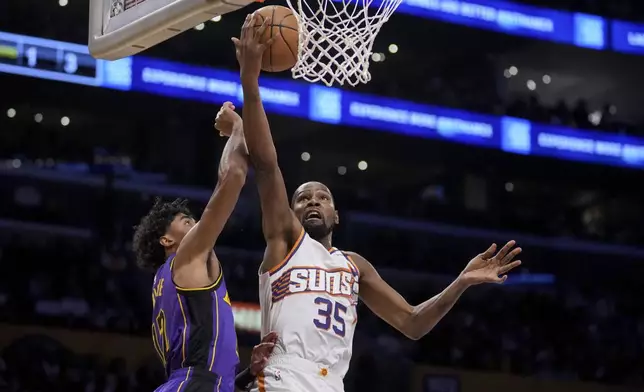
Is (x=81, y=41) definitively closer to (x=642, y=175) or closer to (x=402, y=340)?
(x=402, y=340)

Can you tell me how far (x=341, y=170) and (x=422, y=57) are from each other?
8.21ft

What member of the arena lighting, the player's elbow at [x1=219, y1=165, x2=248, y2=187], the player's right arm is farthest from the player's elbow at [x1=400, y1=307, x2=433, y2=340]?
the arena lighting

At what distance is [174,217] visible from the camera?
4.39 meters

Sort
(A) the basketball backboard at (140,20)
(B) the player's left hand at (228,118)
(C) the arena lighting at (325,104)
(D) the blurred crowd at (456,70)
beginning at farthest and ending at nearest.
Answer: (D) the blurred crowd at (456,70)
(C) the arena lighting at (325,104)
(B) the player's left hand at (228,118)
(A) the basketball backboard at (140,20)

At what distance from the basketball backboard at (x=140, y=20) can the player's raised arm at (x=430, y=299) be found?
138 centimetres

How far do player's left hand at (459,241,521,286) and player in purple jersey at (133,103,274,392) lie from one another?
3.64 feet

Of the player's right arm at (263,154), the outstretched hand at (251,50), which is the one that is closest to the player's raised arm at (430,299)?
the player's right arm at (263,154)

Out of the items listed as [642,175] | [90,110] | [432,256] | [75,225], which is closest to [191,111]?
[90,110]

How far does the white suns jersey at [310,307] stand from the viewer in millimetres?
4102

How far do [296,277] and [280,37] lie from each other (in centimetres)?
103

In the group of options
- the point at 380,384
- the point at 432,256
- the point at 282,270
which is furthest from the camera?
the point at 432,256

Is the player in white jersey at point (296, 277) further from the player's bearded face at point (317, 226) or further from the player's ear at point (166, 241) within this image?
the player's ear at point (166, 241)

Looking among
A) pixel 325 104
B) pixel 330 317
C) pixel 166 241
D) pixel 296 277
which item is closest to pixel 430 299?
pixel 330 317

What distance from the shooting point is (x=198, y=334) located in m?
3.92
